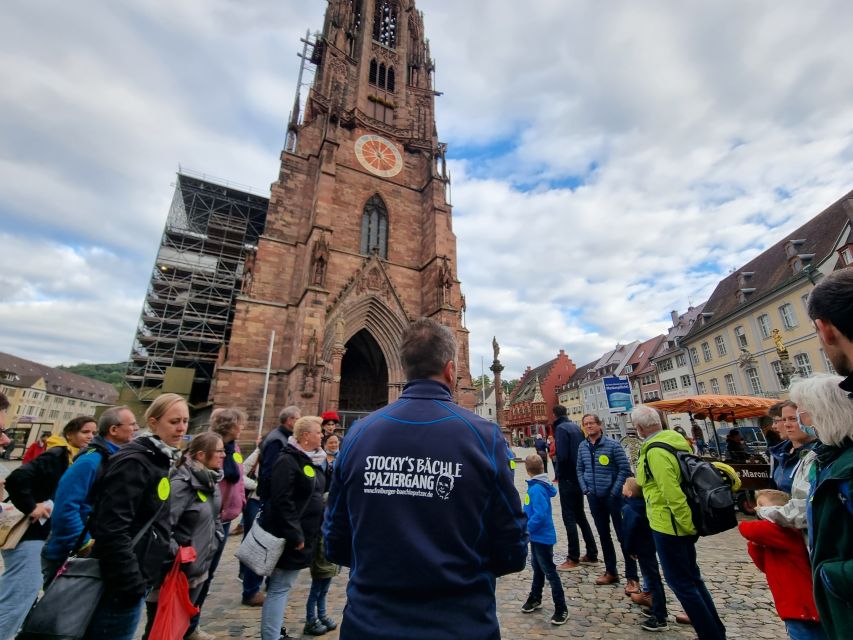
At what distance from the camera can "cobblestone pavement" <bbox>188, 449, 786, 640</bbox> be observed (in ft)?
10.5

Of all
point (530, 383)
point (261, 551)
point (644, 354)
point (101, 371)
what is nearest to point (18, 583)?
point (261, 551)

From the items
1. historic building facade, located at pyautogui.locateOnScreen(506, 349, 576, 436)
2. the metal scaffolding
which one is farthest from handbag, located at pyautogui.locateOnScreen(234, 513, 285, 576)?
historic building facade, located at pyautogui.locateOnScreen(506, 349, 576, 436)

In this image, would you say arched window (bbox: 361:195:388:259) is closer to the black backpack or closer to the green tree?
the black backpack

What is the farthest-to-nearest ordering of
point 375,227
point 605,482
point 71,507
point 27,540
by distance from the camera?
1. point 375,227
2. point 605,482
3. point 27,540
4. point 71,507

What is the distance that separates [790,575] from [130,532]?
355 cm

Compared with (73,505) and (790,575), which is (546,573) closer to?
(790,575)

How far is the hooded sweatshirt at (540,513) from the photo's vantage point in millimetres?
3500

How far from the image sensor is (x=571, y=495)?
496 cm

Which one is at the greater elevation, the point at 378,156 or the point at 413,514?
the point at 378,156

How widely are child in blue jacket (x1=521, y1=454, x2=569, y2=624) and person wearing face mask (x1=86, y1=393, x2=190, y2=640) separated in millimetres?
2679

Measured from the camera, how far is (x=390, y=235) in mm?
19750

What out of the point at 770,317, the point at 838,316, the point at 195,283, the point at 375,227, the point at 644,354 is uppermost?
the point at 375,227

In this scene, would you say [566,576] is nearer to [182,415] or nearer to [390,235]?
[182,415]

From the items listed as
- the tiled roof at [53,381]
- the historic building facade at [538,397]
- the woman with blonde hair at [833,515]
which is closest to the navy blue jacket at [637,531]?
the woman with blonde hair at [833,515]
